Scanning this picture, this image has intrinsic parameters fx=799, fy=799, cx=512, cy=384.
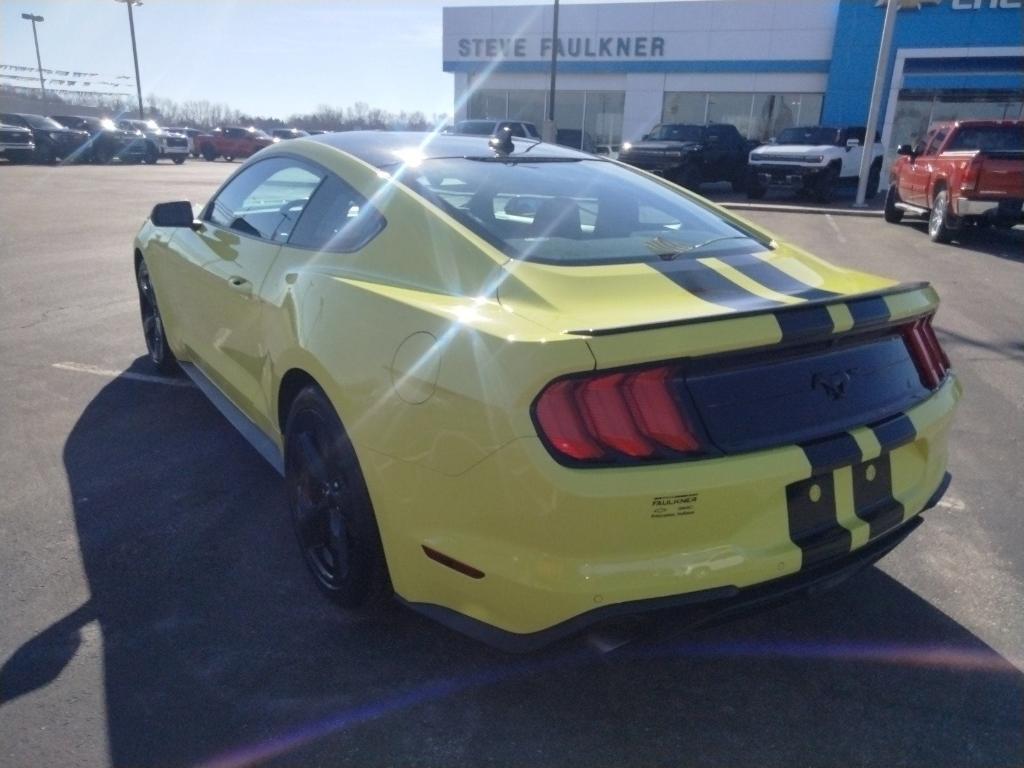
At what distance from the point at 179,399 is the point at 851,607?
3.82 meters

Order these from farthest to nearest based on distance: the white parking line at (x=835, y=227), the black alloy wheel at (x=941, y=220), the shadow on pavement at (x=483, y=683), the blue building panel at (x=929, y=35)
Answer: the blue building panel at (x=929, y=35)
the white parking line at (x=835, y=227)
the black alloy wheel at (x=941, y=220)
the shadow on pavement at (x=483, y=683)

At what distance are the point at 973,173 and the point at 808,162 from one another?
26.5 feet

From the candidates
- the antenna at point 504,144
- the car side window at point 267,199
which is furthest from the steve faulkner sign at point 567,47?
the antenna at point 504,144

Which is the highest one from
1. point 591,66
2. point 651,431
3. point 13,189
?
point 591,66

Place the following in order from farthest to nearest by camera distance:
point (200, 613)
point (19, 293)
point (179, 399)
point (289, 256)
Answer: point (19, 293) → point (179, 399) → point (289, 256) → point (200, 613)

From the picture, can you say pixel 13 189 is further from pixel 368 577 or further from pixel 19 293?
pixel 368 577

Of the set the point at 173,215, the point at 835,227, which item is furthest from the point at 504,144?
the point at 835,227

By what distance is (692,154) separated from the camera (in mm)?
18969

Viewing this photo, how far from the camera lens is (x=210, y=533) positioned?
10.7ft

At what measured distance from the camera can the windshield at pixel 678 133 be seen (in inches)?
794

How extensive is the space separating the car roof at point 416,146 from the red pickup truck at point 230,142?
3797 centimetres

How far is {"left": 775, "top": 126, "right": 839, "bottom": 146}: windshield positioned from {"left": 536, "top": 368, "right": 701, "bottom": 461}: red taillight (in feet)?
66.3

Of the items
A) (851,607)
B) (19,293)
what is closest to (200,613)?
(851,607)

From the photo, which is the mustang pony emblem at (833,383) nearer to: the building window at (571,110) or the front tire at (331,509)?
the front tire at (331,509)
